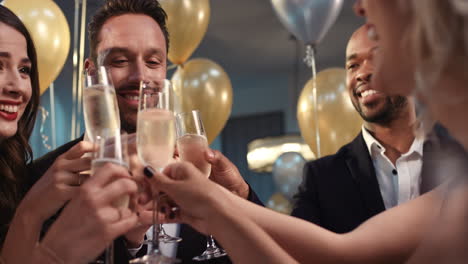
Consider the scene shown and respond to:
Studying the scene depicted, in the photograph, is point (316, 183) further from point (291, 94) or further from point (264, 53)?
point (291, 94)

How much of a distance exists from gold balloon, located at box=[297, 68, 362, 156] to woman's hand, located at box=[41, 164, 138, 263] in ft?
8.86

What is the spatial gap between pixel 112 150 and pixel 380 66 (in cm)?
52

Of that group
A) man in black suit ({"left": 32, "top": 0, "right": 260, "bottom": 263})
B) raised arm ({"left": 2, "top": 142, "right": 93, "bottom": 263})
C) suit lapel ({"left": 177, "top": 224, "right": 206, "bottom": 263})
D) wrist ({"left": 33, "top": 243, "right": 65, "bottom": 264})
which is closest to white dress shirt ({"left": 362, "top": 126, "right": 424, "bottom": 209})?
man in black suit ({"left": 32, "top": 0, "right": 260, "bottom": 263})

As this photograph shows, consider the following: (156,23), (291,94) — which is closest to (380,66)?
(156,23)

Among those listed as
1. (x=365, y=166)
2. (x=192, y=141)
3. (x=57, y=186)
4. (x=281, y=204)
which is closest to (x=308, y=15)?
(x=365, y=166)

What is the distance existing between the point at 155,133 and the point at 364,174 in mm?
1333

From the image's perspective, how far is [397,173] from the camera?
7.76ft

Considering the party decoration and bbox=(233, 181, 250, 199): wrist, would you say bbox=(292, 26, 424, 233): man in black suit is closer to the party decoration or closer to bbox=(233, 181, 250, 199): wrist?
bbox=(233, 181, 250, 199): wrist

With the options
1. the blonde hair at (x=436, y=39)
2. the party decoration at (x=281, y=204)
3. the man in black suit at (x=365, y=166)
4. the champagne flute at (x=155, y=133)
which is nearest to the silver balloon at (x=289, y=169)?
the party decoration at (x=281, y=204)

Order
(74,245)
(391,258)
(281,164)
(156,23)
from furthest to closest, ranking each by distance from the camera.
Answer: (281,164), (156,23), (391,258), (74,245)

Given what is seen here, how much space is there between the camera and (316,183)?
2.43 m

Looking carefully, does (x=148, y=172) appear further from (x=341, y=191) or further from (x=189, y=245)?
(x=341, y=191)

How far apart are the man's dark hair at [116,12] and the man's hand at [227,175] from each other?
0.79 meters

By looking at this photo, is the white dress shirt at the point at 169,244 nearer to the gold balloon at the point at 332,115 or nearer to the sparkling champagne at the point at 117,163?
the sparkling champagne at the point at 117,163
